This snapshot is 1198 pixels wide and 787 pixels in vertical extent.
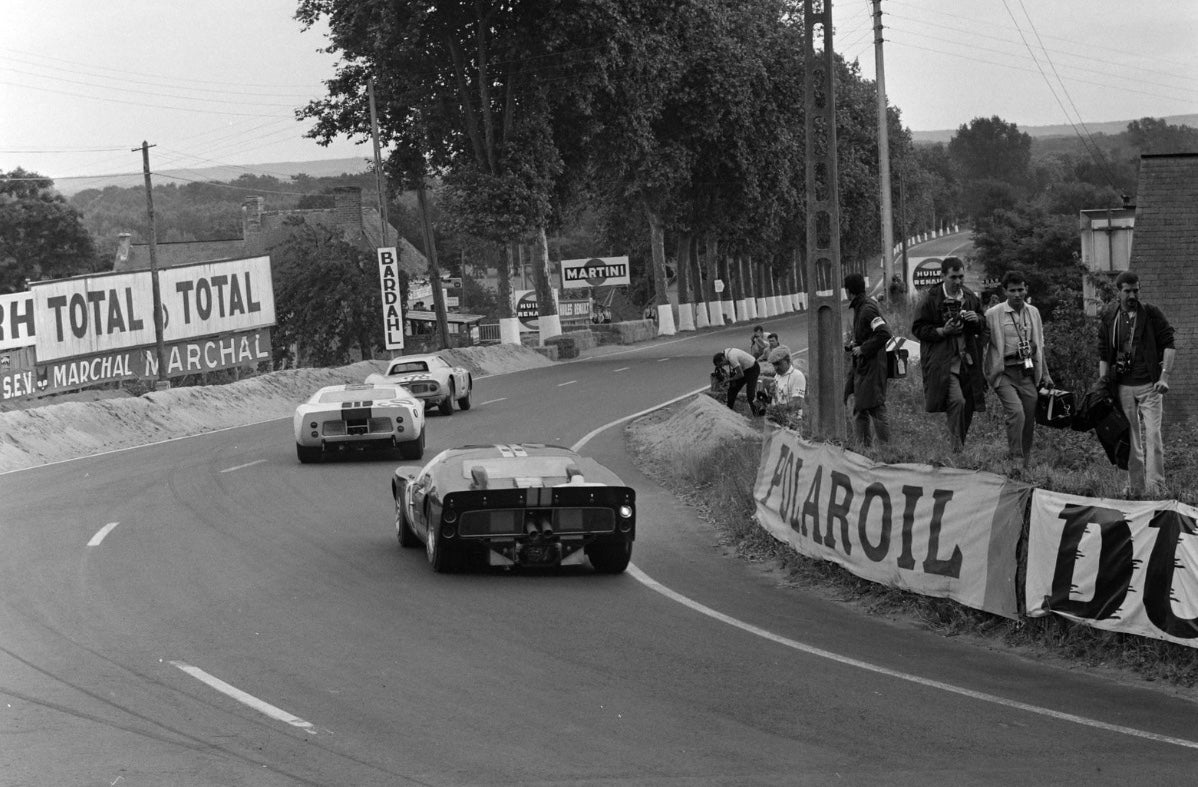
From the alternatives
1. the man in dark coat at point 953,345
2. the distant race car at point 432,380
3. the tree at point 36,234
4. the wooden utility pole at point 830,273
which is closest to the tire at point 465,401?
the distant race car at point 432,380

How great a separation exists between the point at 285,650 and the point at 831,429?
29.6ft

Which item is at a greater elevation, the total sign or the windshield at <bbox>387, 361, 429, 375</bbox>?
the total sign

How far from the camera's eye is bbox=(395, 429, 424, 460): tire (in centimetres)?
2298

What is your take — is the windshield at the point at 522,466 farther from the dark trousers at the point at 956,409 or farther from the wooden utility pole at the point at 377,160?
the wooden utility pole at the point at 377,160

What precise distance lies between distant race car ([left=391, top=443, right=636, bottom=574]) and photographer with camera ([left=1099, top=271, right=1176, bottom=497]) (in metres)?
4.74

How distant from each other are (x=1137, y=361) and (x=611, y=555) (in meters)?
5.15

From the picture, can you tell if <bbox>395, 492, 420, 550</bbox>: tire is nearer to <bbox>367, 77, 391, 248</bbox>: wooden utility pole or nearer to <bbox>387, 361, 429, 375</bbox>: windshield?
<bbox>387, 361, 429, 375</bbox>: windshield

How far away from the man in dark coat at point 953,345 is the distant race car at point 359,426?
9.82 m

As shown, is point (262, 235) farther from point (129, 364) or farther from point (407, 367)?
point (407, 367)

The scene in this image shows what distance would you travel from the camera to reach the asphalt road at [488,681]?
733 centimetres

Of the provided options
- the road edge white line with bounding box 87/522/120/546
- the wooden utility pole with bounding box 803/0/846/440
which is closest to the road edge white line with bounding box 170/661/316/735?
the road edge white line with bounding box 87/522/120/546

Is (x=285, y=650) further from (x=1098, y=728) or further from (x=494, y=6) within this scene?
(x=494, y=6)

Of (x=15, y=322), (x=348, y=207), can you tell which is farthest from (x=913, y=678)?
(x=348, y=207)

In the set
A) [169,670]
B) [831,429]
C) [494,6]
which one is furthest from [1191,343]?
[494,6]
